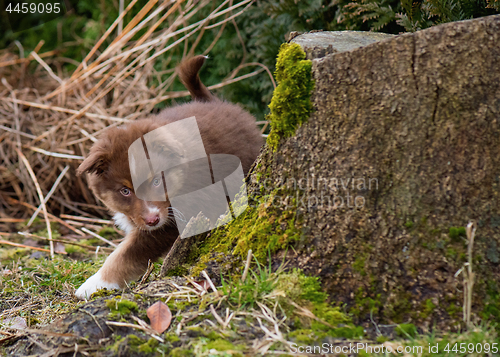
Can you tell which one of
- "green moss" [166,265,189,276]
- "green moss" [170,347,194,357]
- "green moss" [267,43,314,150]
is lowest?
"green moss" [166,265,189,276]

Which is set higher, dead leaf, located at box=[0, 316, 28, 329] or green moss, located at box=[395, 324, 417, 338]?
dead leaf, located at box=[0, 316, 28, 329]

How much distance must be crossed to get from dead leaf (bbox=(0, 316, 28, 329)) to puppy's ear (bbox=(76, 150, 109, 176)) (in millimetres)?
852

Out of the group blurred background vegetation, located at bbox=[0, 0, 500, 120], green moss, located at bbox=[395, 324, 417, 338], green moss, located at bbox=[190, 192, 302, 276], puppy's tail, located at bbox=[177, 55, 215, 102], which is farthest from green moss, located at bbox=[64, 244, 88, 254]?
green moss, located at bbox=[395, 324, 417, 338]

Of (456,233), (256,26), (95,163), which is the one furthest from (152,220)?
(256,26)

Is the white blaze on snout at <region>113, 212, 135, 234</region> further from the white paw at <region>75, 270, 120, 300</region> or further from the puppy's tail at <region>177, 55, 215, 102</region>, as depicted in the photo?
the puppy's tail at <region>177, 55, 215, 102</region>

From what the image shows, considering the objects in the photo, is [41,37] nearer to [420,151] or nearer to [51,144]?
[51,144]

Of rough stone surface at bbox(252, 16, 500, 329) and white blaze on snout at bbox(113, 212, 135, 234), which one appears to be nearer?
rough stone surface at bbox(252, 16, 500, 329)

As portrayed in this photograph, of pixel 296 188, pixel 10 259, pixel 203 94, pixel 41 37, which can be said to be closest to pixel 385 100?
pixel 296 188

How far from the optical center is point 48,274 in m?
3.01

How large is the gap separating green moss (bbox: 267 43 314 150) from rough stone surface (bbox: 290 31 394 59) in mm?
56

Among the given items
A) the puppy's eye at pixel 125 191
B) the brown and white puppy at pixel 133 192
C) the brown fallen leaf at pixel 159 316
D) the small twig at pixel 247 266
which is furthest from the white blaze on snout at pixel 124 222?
the small twig at pixel 247 266

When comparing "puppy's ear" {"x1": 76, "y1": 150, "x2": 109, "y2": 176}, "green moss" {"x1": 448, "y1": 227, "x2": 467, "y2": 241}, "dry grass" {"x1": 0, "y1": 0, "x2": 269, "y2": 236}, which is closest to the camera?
"green moss" {"x1": 448, "y1": 227, "x2": 467, "y2": 241}

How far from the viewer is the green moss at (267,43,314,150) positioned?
6.13ft

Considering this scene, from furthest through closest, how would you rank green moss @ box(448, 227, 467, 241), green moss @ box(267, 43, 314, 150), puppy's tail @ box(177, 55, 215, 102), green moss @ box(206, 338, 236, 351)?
puppy's tail @ box(177, 55, 215, 102), green moss @ box(267, 43, 314, 150), green moss @ box(448, 227, 467, 241), green moss @ box(206, 338, 236, 351)
